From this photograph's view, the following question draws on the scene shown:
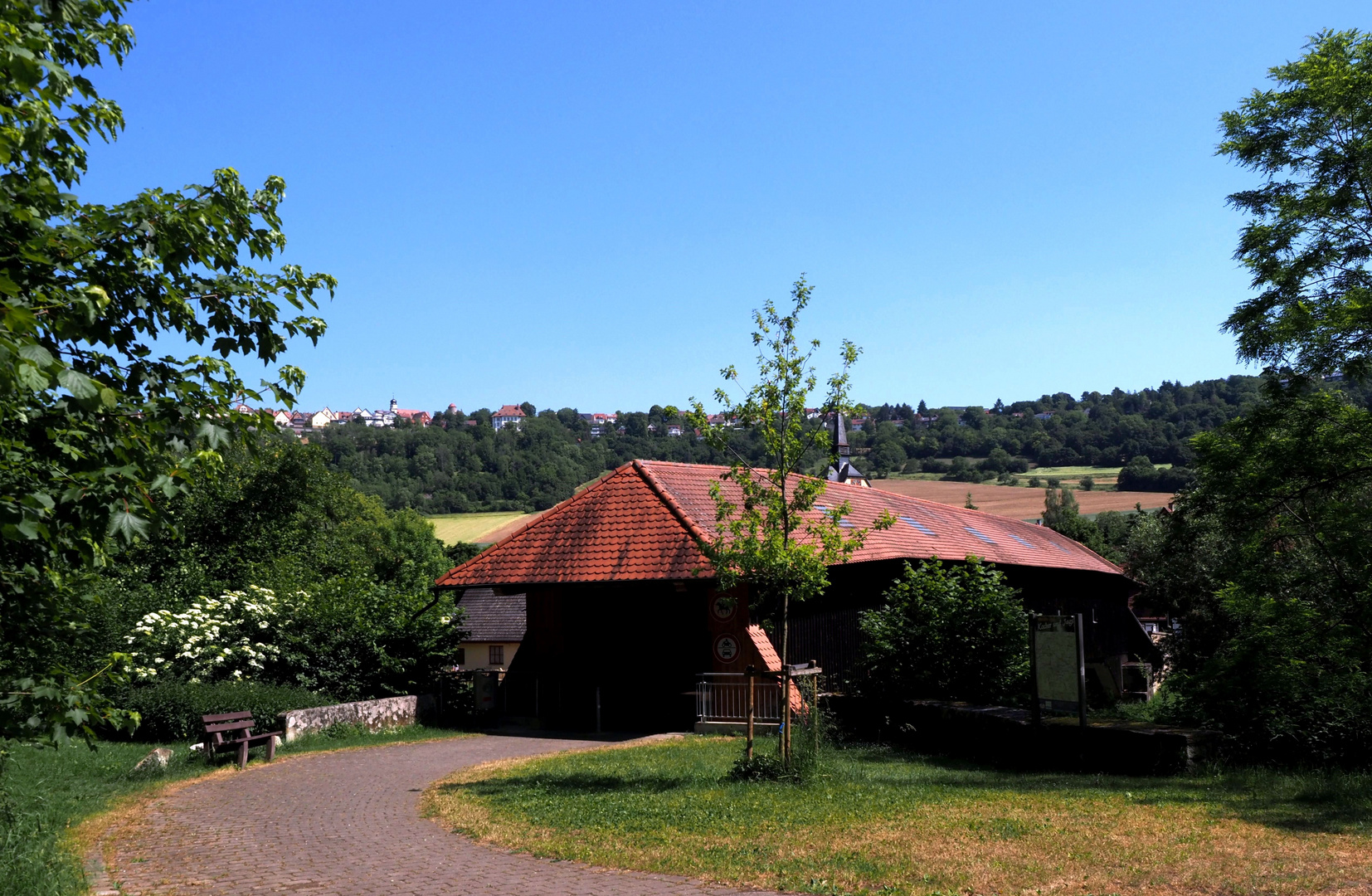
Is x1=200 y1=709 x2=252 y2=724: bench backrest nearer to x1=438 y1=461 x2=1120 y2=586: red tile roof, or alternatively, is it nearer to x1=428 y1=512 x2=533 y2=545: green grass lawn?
x1=438 y1=461 x2=1120 y2=586: red tile roof

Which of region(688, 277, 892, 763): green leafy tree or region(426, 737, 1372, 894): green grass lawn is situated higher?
region(688, 277, 892, 763): green leafy tree

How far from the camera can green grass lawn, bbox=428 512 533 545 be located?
275 ft

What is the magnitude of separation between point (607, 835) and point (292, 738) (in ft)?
31.8

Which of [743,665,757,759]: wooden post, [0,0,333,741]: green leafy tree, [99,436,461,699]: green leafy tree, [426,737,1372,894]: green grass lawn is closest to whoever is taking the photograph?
[0,0,333,741]: green leafy tree

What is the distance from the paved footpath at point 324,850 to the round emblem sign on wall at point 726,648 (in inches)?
254

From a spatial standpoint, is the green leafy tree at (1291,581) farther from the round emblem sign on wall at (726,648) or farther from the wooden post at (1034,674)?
the round emblem sign on wall at (726,648)

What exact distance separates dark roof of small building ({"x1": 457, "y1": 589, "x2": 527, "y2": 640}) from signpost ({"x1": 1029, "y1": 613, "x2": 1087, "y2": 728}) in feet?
131

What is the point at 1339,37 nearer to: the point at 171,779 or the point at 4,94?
the point at 4,94

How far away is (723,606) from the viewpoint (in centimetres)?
2041

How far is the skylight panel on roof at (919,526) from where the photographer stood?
28.1 metres

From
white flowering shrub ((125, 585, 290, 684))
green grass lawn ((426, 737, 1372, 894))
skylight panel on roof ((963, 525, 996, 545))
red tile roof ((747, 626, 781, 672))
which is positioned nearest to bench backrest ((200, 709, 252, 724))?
white flowering shrub ((125, 585, 290, 684))

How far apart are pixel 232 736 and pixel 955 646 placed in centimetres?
1212

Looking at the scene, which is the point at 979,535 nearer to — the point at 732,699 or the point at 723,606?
the point at 723,606

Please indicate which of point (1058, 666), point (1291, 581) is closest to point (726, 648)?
point (1058, 666)
